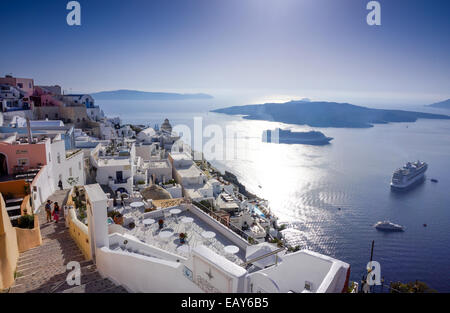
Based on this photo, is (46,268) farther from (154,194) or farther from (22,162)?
(154,194)

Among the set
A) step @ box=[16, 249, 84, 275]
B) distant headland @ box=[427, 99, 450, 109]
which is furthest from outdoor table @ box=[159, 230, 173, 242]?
distant headland @ box=[427, 99, 450, 109]

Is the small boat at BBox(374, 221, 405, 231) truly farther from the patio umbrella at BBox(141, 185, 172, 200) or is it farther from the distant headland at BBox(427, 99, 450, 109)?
the distant headland at BBox(427, 99, 450, 109)

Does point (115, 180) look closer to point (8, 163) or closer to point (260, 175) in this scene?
point (8, 163)

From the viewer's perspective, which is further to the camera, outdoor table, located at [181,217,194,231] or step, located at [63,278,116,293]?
outdoor table, located at [181,217,194,231]

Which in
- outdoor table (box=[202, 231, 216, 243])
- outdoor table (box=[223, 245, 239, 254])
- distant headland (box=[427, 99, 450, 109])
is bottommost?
outdoor table (box=[223, 245, 239, 254])

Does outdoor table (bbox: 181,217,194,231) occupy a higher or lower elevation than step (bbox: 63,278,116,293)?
lower

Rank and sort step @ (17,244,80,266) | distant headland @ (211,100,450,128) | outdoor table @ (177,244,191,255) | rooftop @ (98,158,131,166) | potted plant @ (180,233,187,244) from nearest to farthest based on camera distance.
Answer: step @ (17,244,80,266), outdoor table @ (177,244,191,255), potted plant @ (180,233,187,244), rooftop @ (98,158,131,166), distant headland @ (211,100,450,128)

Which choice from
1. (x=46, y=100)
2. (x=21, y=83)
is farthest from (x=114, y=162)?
(x=21, y=83)
